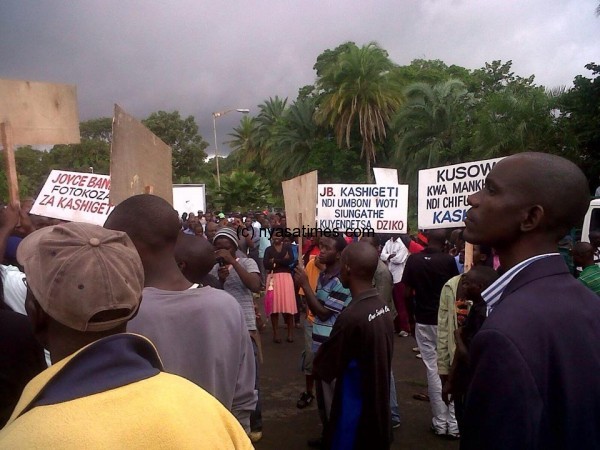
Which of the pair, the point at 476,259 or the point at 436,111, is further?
the point at 436,111

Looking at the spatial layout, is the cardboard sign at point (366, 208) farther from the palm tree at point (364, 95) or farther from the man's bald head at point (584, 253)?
the palm tree at point (364, 95)

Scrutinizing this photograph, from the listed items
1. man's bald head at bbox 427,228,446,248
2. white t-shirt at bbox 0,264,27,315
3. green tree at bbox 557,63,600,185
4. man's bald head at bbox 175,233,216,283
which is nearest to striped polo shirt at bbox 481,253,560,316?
man's bald head at bbox 175,233,216,283

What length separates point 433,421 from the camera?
506 cm

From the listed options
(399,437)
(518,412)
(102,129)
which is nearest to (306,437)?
(399,437)

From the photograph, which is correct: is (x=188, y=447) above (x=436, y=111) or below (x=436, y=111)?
below

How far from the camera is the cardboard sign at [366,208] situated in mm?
7379

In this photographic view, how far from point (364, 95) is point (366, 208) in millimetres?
27247

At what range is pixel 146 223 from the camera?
242 centimetres

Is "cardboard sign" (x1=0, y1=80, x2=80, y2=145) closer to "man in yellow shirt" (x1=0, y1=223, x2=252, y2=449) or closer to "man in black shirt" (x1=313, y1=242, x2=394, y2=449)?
"man in black shirt" (x1=313, y1=242, x2=394, y2=449)

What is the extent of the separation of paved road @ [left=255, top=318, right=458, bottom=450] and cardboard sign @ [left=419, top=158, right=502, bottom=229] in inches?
78.6

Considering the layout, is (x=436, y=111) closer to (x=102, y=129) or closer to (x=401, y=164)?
(x=401, y=164)

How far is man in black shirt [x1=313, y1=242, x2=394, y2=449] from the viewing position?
134 inches

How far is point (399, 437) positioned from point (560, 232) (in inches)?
150

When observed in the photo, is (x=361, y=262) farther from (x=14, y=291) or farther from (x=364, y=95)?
(x=364, y=95)
